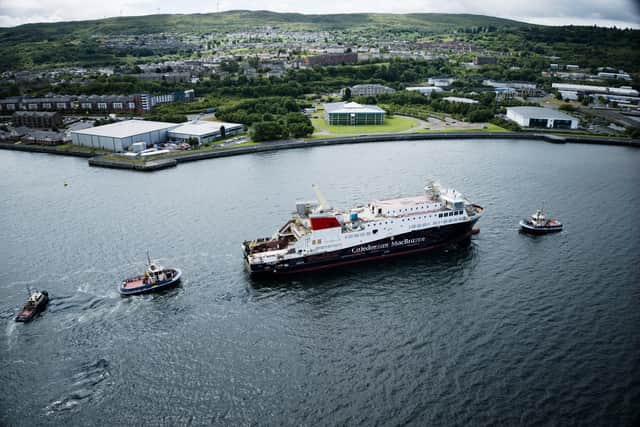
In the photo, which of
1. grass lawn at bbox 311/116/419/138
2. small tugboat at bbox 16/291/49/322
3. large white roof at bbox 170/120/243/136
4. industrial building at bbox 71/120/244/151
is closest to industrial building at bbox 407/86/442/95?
grass lawn at bbox 311/116/419/138

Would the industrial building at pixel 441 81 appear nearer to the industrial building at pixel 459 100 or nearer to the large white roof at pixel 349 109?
the industrial building at pixel 459 100

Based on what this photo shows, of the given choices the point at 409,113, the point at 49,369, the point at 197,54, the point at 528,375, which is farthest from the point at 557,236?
the point at 197,54

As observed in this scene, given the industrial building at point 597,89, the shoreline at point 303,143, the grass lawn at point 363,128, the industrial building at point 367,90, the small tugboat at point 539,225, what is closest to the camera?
the small tugboat at point 539,225

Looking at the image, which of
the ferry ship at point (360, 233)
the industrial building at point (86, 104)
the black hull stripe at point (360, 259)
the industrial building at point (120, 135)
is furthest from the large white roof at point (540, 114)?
the industrial building at point (86, 104)

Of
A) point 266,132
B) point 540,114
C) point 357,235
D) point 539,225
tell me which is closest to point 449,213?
point 357,235

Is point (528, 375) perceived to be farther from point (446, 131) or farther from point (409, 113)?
point (409, 113)

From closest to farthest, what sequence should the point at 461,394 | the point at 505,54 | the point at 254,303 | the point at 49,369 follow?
the point at 461,394, the point at 49,369, the point at 254,303, the point at 505,54

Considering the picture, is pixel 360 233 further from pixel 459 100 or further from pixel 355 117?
pixel 459 100
